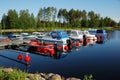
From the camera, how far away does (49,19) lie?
400 ft

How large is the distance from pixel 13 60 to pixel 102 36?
129ft

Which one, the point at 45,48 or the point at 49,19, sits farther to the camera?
the point at 49,19

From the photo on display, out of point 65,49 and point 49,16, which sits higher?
point 49,16

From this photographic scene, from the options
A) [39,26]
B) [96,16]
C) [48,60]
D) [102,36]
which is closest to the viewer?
[48,60]

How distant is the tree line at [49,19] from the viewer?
111 meters

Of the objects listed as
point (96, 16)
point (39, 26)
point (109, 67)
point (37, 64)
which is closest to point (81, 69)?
point (109, 67)

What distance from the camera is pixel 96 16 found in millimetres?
136750

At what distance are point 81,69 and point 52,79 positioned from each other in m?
8.61

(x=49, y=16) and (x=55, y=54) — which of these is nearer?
(x=55, y=54)

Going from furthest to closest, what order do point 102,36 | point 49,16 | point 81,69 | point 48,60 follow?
1. point 49,16
2. point 102,36
3. point 48,60
4. point 81,69

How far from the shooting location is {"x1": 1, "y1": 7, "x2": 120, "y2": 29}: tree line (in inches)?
4368

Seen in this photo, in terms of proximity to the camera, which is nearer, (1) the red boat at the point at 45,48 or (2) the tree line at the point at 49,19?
(1) the red boat at the point at 45,48

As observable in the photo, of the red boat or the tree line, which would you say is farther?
the tree line

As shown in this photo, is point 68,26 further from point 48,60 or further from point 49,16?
point 48,60
